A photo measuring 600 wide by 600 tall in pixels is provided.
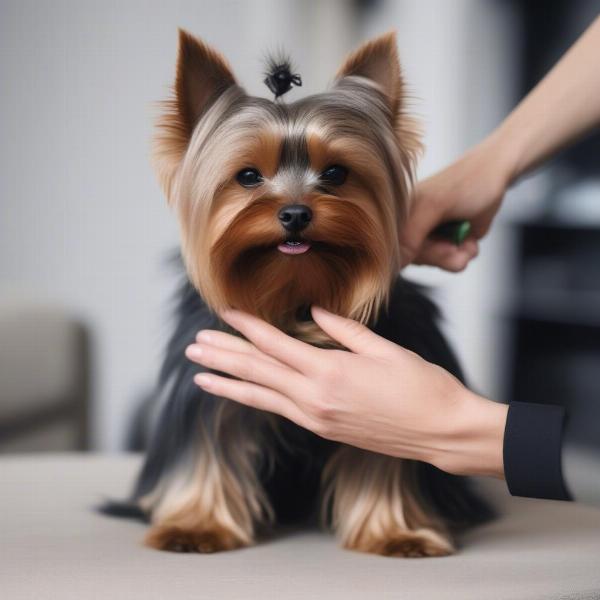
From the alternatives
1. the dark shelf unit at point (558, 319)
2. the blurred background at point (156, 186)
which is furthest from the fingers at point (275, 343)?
the dark shelf unit at point (558, 319)

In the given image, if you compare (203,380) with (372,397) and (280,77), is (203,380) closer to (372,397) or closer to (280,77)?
(372,397)

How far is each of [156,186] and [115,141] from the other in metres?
0.19

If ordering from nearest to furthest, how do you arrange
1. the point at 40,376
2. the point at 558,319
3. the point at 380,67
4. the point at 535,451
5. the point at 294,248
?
the point at 535,451, the point at 294,248, the point at 380,67, the point at 40,376, the point at 558,319

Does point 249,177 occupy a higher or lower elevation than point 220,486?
higher

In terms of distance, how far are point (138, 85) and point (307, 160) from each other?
6.67ft

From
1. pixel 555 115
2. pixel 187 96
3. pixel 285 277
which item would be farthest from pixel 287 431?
pixel 555 115

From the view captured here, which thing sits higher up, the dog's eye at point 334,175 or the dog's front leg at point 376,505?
the dog's eye at point 334,175

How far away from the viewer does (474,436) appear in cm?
85

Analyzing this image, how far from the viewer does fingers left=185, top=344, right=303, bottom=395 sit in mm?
920

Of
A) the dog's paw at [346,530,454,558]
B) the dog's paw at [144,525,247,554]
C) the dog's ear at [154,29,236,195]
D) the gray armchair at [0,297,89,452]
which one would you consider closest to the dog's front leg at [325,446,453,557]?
the dog's paw at [346,530,454,558]

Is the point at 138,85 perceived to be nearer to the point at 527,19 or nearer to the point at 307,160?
the point at 527,19

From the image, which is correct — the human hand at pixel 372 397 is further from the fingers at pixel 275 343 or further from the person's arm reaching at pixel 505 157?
the person's arm reaching at pixel 505 157

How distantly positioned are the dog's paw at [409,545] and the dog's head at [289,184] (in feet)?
0.86

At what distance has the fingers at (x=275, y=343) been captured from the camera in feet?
2.98
